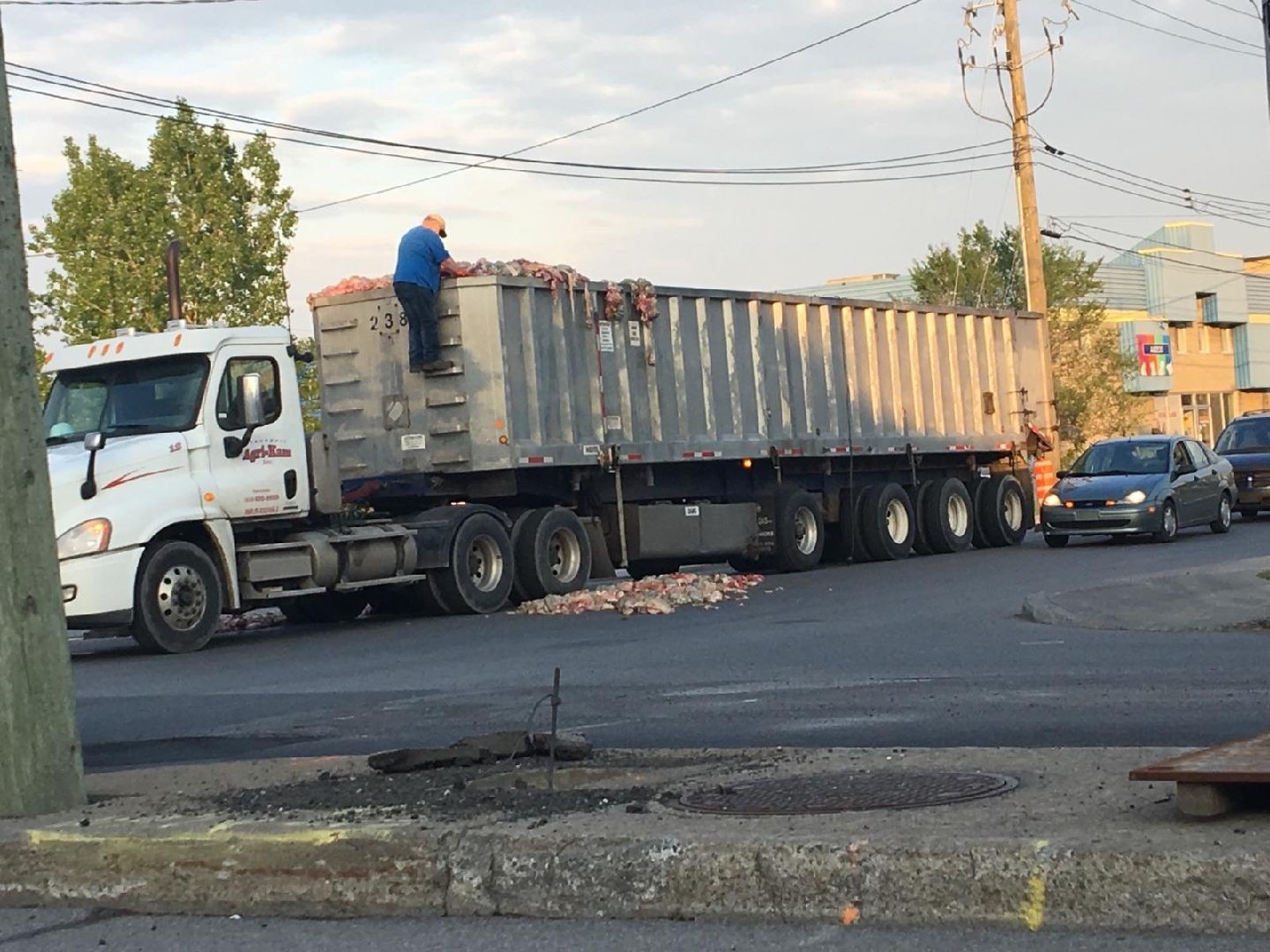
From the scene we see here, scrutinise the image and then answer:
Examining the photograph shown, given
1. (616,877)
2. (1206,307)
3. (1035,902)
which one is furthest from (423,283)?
(1206,307)

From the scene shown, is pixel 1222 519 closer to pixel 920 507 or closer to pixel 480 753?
pixel 920 507

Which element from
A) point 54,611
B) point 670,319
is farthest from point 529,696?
point 670,319

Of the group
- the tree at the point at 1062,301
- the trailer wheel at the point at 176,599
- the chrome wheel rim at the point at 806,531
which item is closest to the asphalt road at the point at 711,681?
the trailer wheel at the point at 176,599

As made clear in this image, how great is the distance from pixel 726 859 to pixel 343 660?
1019 centimetres

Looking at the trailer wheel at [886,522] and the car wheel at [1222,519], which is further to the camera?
the car wheel at [1222,519]

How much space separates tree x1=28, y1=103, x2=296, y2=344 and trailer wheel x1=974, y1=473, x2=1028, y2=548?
17807 millimetres

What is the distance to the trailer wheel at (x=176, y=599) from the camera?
16.4 metres

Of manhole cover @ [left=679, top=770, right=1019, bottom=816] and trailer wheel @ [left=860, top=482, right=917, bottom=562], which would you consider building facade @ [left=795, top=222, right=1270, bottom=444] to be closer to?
trailer wheel @ [left=860, top=482, right=917, bottom=562]

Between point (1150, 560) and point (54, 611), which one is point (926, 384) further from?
point (54, 611)

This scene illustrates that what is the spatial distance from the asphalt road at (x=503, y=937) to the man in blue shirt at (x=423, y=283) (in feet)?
43.1

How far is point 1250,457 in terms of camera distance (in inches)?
1251

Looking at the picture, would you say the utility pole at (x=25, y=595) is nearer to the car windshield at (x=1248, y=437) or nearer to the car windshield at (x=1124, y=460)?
the car windshield at (x=1124, y=460)

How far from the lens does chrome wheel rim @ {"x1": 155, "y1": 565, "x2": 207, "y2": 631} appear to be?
650 inches

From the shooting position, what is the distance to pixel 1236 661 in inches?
458
